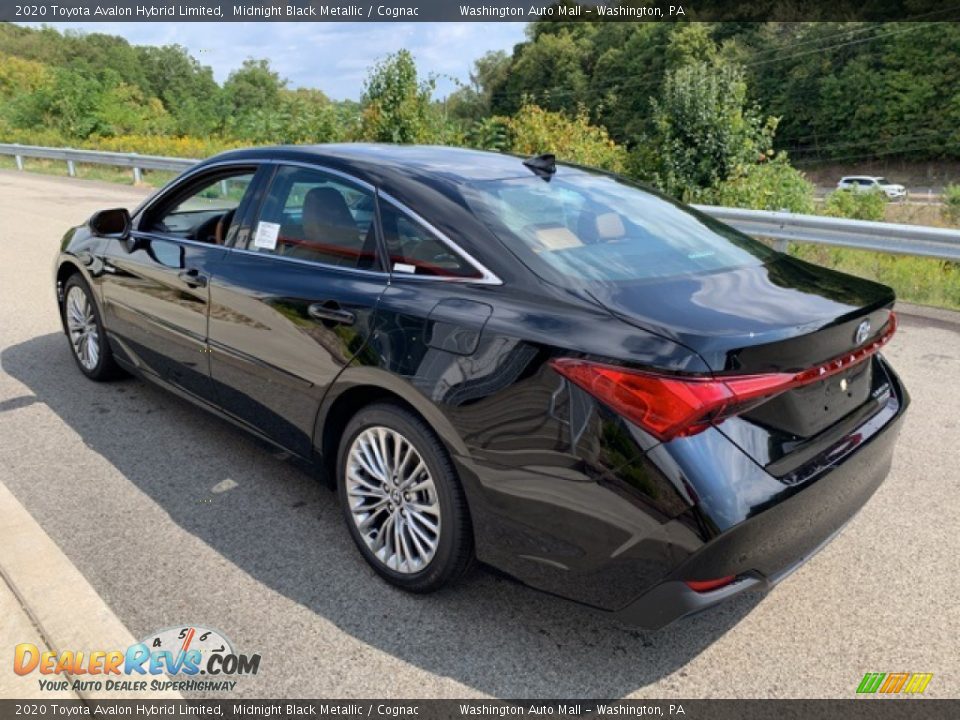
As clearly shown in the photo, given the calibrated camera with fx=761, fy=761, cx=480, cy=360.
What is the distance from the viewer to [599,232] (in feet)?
9.74

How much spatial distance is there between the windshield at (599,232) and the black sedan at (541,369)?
0.01 meters

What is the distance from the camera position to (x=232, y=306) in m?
3.51

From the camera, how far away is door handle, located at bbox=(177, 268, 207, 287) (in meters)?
3.71

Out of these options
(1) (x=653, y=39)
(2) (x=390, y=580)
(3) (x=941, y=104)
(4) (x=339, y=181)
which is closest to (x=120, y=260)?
(4) (x=339, y=181)

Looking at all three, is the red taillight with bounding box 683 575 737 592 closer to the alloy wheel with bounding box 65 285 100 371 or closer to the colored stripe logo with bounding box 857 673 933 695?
the colored stripe logo with bounding box 857 673 933 695

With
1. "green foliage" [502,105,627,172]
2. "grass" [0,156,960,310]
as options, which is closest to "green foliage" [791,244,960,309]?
"grass" [0,156,960,310]

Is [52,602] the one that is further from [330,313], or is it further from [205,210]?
[205,210]

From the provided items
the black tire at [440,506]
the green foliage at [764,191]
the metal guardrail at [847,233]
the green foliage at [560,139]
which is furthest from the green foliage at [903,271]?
the black tire at [440,506]

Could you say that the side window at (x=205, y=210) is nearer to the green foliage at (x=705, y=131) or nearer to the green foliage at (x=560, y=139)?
the green foliage at (x=705, y=131)

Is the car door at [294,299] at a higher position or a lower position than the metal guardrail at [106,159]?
lower

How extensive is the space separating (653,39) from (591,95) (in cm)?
801

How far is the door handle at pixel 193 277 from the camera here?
371 cm

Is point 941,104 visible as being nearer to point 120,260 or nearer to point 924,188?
point 924,188

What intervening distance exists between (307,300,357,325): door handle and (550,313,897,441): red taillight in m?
1.06
